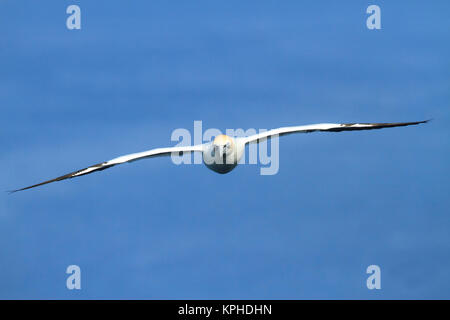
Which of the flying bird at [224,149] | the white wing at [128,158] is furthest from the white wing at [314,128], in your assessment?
the white wing at [128,158]

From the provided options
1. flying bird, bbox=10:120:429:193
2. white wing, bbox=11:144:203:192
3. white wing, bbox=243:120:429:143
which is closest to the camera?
flying bird, bbox=10:120:429:193

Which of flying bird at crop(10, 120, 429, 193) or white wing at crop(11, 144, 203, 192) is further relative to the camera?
white wing at crop(11, 144, 203, 192)

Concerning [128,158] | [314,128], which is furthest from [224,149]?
[128,158]

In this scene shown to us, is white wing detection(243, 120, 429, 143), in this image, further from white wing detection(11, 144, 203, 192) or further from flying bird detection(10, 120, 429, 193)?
white wing detection(11, 144, 203, 192)

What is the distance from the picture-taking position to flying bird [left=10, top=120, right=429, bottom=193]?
210 feet

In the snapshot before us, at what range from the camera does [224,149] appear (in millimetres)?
63875

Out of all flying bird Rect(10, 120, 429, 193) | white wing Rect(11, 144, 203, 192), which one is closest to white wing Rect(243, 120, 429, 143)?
flying bird Rect(10, 120, 429, 193)

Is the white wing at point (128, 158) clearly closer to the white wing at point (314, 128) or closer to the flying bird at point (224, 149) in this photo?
the flying bird at point (224, 149)

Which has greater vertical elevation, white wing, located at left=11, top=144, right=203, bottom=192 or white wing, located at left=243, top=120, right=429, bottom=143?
white wing, located at left=243, top=120, right=429, bottom=143
